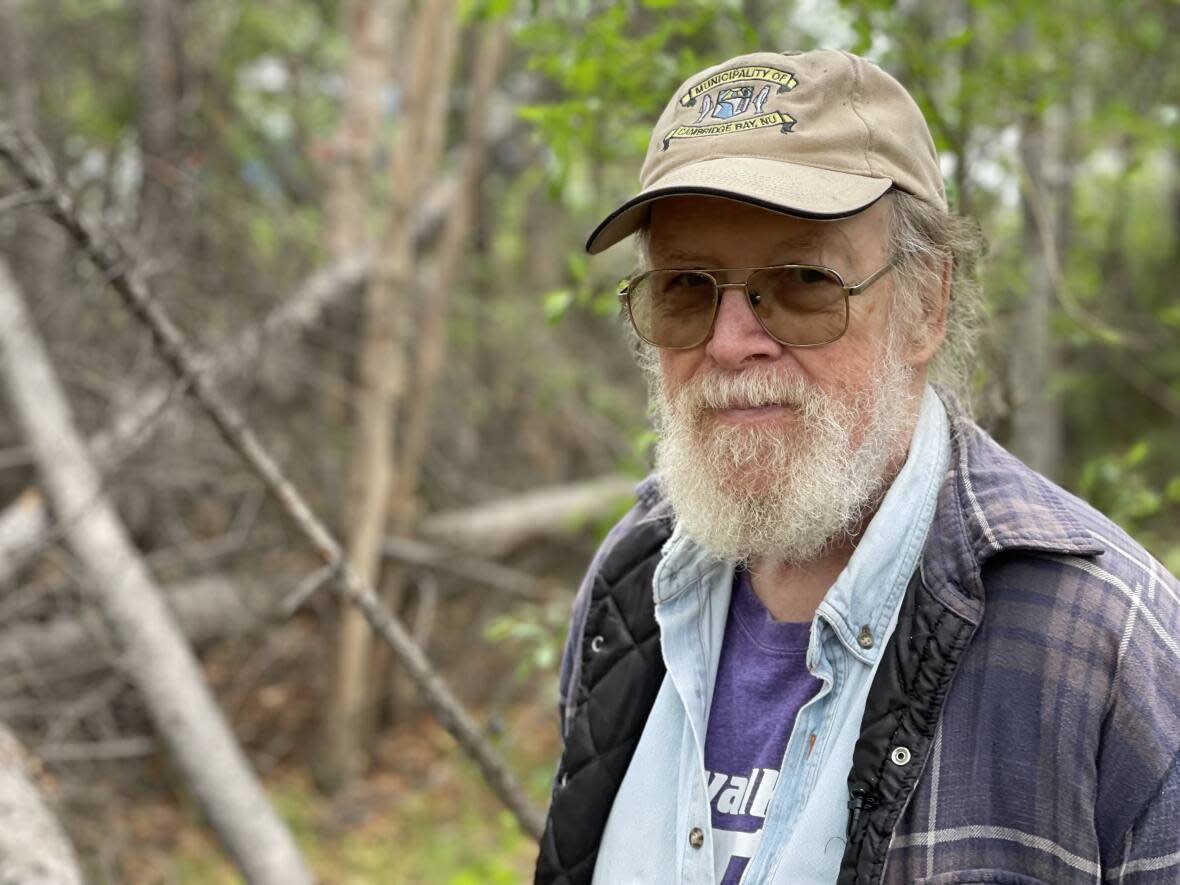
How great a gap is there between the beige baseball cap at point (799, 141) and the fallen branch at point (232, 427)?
1028mm

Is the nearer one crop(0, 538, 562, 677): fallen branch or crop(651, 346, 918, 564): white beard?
crop(651, 346, 918, 564): white beard

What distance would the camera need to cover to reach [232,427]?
234cm

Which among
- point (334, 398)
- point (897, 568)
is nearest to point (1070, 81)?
point (897, 568)

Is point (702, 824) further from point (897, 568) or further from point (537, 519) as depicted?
point (537, 519)

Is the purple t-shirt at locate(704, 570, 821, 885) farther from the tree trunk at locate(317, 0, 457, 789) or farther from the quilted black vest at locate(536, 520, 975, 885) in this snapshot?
the tree trunk at locate(317, 0, 457, 789)

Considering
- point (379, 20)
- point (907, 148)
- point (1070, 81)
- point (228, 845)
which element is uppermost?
point (379, 20)

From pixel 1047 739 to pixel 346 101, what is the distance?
6221 millimetres

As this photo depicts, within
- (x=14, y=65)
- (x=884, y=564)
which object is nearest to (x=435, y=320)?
(x=14, y=65)

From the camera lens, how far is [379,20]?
22.0 ft

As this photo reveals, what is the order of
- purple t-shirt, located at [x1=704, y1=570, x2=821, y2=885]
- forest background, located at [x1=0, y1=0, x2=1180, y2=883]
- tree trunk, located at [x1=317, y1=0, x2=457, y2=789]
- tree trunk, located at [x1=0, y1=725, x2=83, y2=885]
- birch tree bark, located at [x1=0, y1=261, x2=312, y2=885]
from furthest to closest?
tree trunk, located at [x1=317, y1=0, x2=457, y2=789], birch tree bark, located at [x1=0, y1=261, x2=312, y2=885], forest background, located at [x1=0, y1=0, x2=1180, y2=883], tree trunk, located at [x1=0, y1=725, x2=83, y2=885], purple t-shirt, located at [x1=704, y1=570, x2=821, y2=885]

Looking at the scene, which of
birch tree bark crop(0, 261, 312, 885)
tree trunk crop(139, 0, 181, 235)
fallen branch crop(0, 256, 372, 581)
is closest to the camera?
birch tree bark crop(0, 261, 312, 885)

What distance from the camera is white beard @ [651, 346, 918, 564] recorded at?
173 cm

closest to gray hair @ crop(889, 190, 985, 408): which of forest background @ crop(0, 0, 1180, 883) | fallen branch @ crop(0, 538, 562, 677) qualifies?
forest background @ crop(0, 0, 1180, 883)

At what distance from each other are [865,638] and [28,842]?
7.73ft
